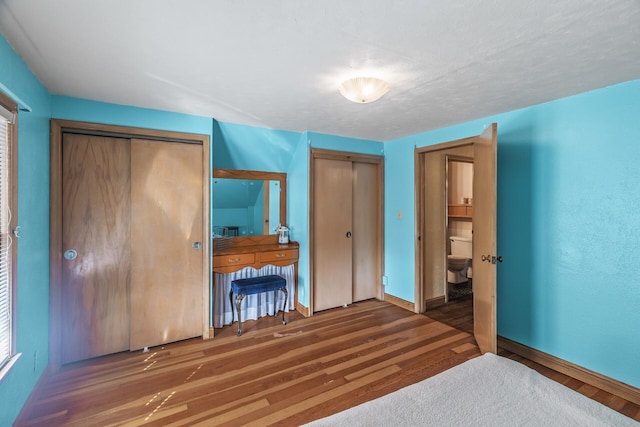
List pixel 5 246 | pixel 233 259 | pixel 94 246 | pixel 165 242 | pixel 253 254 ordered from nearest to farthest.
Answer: pixel 5 246 → pixel 94 246 → pixel 165 242 → pixel 233 259 → pixel 253 254

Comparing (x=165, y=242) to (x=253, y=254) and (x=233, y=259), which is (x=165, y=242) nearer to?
(x=233, y=259)

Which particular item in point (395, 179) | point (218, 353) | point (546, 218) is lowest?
point (218, 353)

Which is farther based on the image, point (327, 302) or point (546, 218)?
point (327, 302)

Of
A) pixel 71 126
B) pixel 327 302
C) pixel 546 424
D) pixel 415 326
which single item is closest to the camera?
pixel 546 424

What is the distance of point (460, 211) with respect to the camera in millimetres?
5051

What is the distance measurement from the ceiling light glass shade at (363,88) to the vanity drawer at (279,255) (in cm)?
208

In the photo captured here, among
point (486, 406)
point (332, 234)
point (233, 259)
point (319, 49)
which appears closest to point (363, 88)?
point (319, 49)

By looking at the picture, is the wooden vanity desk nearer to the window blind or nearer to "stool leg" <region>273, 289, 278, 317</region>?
"stool leg" <region>273, 289, 278, 317</region>

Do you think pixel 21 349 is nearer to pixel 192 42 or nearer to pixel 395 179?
pixel 192 42

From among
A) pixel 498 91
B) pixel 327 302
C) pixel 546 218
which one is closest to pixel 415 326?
pixel 327 302

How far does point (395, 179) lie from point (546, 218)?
1.81 m

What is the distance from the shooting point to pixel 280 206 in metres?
3.86

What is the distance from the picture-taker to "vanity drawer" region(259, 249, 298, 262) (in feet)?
11.1

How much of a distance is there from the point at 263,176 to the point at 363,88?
6.75 feet
